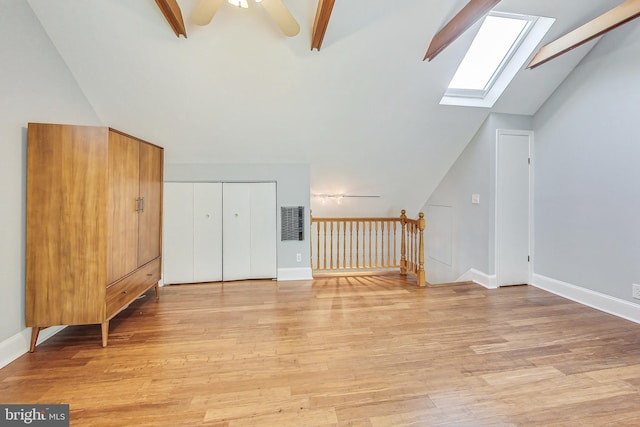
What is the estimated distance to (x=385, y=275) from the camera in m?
4.25

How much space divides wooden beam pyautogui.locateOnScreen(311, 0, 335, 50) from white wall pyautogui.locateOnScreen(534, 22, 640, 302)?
9.55 ft

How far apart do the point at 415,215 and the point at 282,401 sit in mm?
4343

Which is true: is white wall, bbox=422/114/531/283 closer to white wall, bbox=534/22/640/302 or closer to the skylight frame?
the skylight frame

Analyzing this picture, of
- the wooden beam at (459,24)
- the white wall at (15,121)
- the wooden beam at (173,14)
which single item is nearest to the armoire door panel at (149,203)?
the white wall at (15,121)

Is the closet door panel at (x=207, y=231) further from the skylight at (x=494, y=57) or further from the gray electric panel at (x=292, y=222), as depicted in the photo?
the skylight at (x=494, y=57)

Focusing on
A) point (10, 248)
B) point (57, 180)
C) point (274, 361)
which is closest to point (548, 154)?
point (274, 361)

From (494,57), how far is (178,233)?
447cm

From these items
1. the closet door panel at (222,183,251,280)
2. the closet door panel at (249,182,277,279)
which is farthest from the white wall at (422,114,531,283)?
the closet door panel at (222,183,251,280)

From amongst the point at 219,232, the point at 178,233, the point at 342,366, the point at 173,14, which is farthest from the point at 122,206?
the point at 342,366

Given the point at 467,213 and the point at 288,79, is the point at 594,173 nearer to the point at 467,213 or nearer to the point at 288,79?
the point at 467,213

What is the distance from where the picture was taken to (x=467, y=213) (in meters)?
3.90

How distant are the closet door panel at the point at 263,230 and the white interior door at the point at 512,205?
2.93 meters

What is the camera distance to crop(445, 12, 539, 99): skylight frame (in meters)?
2.74

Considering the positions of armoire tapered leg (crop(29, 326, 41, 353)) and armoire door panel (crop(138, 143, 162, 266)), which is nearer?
armoire tapered leg (crop(29, 326, 41, 353))
